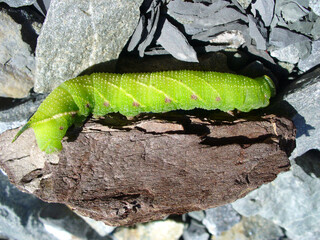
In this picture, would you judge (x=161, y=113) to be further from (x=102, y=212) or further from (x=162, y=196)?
(x=102, y=212)

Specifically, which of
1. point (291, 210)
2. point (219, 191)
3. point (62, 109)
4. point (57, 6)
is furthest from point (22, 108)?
point (291, 210)

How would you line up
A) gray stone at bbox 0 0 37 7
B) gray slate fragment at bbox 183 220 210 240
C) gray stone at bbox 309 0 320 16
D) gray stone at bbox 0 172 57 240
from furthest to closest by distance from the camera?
gray slate fragment at bbox 183 220 210 240, gray stone at bbox 0 172 57 240, gray stone at bbox 309 0 320 16, gray stone at bbox 0 0 37 7

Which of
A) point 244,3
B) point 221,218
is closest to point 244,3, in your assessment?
point 244,3

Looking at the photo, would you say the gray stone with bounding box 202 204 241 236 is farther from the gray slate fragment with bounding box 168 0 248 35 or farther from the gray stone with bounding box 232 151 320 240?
the gray slate fragment with bounding box 168 0 248 35

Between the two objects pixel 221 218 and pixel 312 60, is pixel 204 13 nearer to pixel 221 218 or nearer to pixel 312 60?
pixel 312 60

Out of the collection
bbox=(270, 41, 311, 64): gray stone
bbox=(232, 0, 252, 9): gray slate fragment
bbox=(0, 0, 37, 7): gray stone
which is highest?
bbox=(0, 0, 37, 7): gray stone

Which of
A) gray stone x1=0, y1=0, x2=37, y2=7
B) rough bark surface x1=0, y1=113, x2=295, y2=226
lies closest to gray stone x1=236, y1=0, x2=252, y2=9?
rough bark surface x1=0, y1=113, x2=295, y2=226
